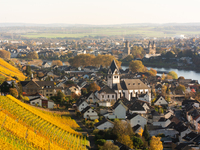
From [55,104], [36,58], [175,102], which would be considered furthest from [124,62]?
[55,104]

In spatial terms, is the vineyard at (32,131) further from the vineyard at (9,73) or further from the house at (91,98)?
the vineyard at (9,73)

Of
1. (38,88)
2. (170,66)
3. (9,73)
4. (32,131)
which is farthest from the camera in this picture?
(170,66)

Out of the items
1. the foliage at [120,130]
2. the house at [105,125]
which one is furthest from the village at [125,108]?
the foliage at [120,130]

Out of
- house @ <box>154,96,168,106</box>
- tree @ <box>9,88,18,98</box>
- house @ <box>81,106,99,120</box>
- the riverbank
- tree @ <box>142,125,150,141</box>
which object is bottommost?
the riverbank

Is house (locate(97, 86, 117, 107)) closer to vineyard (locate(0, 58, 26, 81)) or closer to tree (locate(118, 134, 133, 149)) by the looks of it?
tree (locate(118, 134, 133, 149))

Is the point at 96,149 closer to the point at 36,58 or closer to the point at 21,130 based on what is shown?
the point at 21,130

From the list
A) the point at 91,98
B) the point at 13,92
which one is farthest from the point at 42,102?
the point at 91,98

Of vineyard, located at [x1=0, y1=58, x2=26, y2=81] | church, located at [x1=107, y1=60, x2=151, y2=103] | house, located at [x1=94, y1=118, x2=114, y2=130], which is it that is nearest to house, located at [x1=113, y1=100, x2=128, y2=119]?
house, located at [x1=94, y1=118, x2=114, y2=130]

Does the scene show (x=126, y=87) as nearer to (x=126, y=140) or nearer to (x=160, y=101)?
(x=160, y=101)

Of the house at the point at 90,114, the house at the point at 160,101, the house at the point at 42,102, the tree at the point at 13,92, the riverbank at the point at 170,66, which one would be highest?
the tree at the point at 13,92
